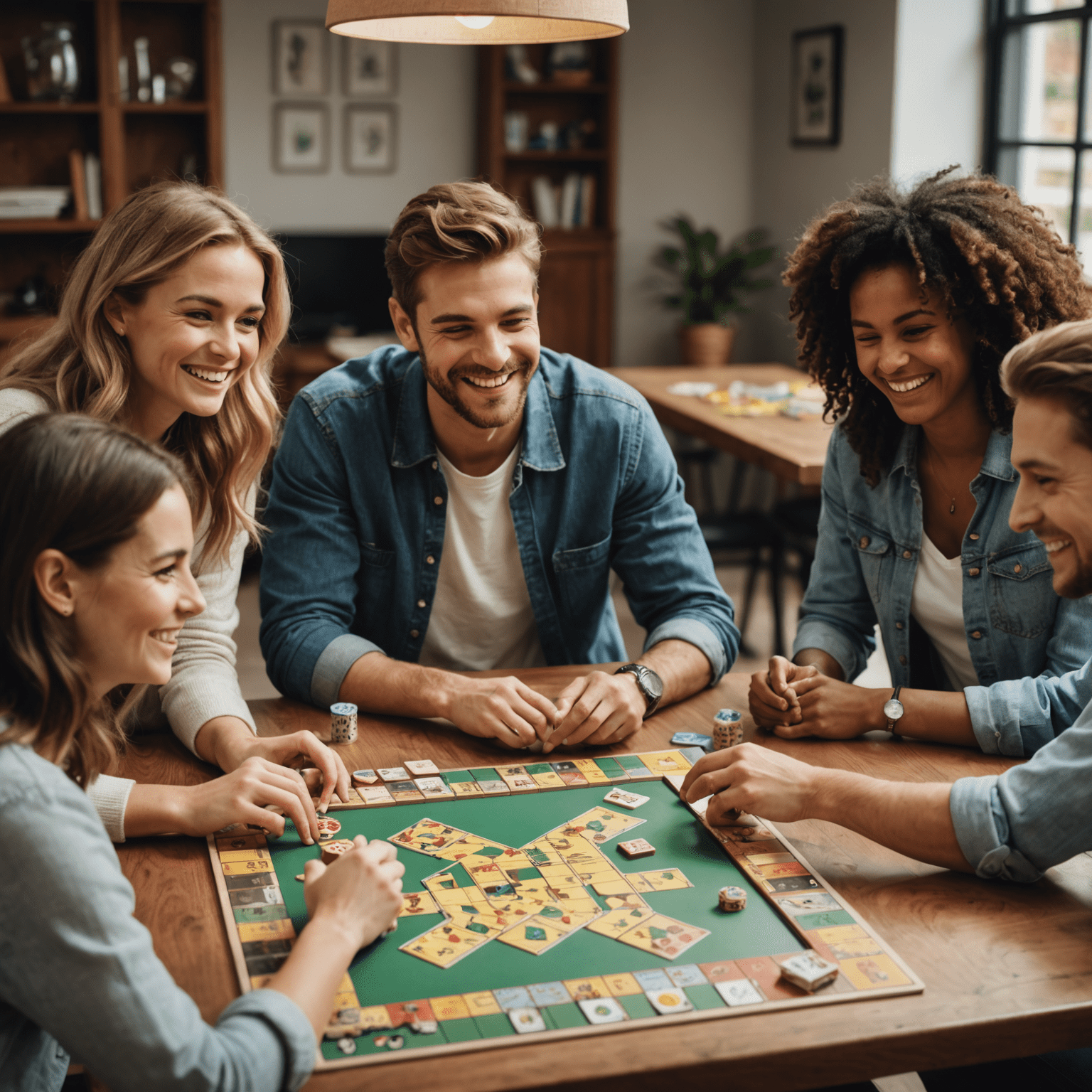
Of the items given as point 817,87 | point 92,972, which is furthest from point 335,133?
point 92,972

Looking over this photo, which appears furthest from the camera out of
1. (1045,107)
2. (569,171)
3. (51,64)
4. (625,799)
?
(569,171)

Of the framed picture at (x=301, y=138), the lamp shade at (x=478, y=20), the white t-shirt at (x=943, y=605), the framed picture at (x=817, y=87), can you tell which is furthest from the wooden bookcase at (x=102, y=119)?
the white t-shirt at (x=943, y=605)

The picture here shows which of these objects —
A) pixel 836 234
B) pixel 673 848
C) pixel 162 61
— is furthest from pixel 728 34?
pixel 673 848

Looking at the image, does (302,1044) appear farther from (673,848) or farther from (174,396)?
(174,396)

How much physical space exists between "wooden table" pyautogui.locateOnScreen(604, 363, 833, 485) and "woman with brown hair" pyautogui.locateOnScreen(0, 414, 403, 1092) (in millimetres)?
1988

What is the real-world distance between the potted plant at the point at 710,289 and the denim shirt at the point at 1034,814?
16.1 feet

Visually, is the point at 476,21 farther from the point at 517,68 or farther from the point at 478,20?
the point at 517,68

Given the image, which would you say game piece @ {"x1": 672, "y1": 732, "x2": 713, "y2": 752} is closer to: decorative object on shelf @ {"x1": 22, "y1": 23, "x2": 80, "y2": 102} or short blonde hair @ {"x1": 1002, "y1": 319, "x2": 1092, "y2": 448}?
short blonde hair @ {"x1": 1002, "y1": 319, "x2": 1092, "y2": 448}

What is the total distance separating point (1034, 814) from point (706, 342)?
4963 millimetres

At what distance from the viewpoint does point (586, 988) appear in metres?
1.14

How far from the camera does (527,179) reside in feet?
20.2

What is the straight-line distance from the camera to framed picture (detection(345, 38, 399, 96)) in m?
5.86

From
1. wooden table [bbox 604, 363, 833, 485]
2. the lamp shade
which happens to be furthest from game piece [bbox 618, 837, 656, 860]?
wooden table [bbox 604, 363, 833, 485]

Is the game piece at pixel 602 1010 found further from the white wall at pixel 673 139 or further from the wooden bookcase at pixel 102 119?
the white wall at pixel 673 139
